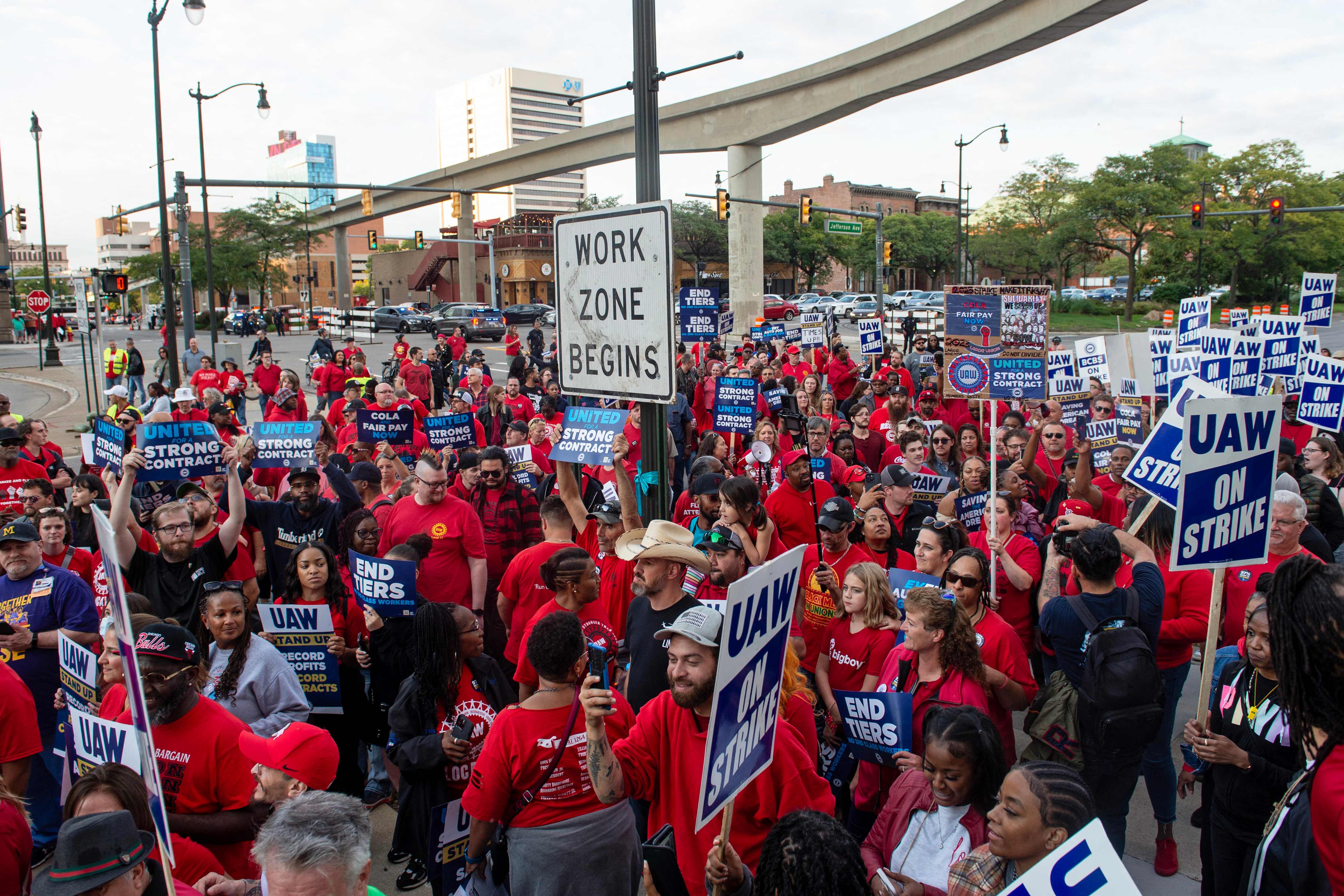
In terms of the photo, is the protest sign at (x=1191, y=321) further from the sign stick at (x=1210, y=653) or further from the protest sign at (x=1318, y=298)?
the sign stick at (x=1210, y=653)

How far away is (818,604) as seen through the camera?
5.29 metres

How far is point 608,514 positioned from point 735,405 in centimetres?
466

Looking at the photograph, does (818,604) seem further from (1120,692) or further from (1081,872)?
(1081,872)

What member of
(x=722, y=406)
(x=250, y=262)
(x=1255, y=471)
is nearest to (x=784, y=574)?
(x=1255, y=471)

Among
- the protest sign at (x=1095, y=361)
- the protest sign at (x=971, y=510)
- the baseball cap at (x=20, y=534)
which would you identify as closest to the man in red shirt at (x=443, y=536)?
the baseball cap at (x=20, y=534)

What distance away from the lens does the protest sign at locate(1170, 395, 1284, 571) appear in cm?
378

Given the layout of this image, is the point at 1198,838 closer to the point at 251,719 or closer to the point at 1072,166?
the point at 251,719

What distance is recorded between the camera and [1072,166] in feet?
221

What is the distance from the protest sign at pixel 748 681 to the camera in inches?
103

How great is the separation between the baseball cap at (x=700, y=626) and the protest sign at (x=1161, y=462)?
2.79 m

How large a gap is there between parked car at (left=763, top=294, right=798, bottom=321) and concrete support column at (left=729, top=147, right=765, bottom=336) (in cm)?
1061

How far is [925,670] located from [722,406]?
6.46m

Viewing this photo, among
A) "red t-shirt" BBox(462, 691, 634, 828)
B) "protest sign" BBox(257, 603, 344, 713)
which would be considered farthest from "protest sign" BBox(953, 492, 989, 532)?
"protest sign" BBox(257, 603, 344, 713)

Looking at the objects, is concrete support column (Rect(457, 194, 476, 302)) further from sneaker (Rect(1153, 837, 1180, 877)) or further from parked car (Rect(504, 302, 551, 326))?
sneaker (Rect(1153, 837, 1180, 877))
